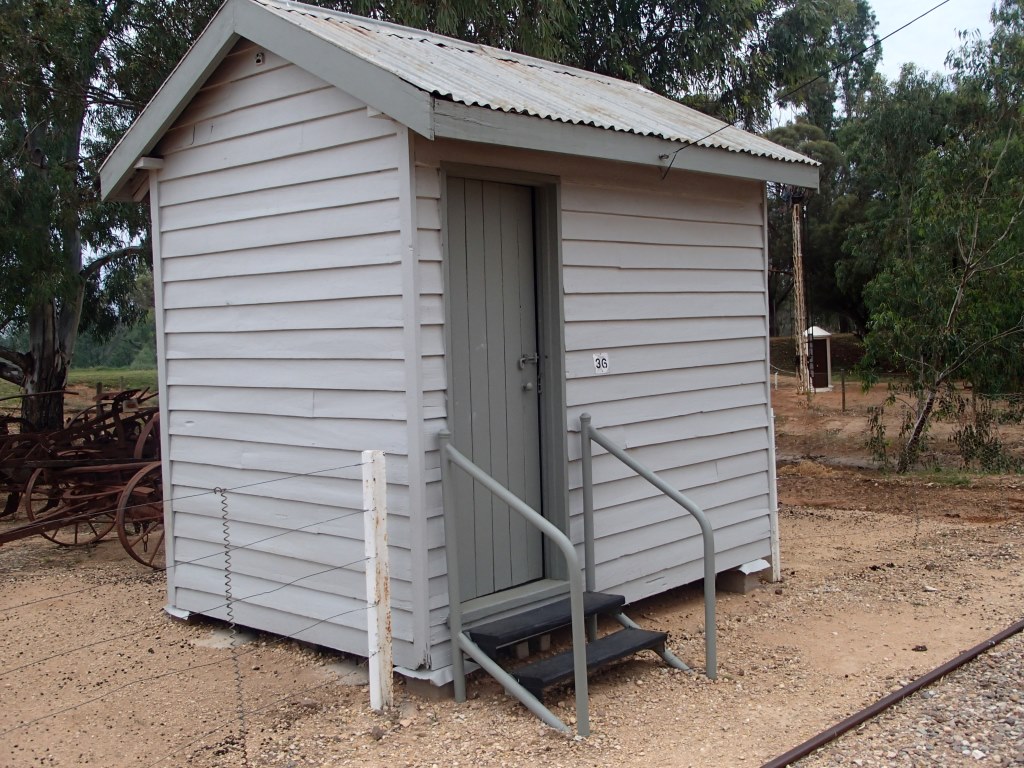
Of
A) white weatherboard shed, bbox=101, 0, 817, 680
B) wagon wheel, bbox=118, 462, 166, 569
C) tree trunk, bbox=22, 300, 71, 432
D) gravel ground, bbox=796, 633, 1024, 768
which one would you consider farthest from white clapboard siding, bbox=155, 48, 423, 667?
tree trunk, bbox=22, 300, 71, 432

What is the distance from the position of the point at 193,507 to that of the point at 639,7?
12.6 meters

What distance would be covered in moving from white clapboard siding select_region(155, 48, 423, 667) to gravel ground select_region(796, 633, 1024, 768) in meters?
2.09

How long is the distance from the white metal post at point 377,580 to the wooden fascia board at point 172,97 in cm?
257

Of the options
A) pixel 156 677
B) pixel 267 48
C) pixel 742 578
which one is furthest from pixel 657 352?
pixel 156 677

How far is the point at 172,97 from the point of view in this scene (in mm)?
5809

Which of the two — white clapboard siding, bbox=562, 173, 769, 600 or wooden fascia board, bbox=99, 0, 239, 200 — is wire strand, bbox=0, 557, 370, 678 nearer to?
white clapboard siding, bbox=562, 173, 769, 600

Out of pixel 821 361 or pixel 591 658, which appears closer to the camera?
pixel 591 658

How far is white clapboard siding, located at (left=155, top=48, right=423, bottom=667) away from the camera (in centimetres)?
497

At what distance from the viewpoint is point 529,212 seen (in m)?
5.67

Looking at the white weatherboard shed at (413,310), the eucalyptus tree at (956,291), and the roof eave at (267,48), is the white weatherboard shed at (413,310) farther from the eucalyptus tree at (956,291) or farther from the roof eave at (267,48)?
the eucalyptus tree at (956,291)

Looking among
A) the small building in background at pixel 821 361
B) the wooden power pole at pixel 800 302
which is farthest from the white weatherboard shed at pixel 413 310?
the small building in background at pixel 821 361

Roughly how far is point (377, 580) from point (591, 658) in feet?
3.69

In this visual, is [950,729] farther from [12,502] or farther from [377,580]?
[12,502]

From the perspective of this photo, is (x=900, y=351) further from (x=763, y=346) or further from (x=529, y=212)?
(x=529, y=212)
